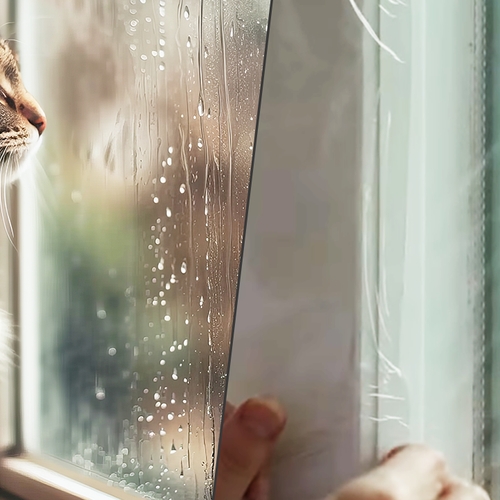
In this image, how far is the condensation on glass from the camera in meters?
0.50

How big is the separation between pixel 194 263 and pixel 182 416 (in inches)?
5.8

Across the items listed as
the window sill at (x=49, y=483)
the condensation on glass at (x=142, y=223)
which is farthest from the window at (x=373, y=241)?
the window sill at (x=49, y=483)

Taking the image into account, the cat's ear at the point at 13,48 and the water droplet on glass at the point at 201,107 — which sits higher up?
the cat's ear at the point at 13,48

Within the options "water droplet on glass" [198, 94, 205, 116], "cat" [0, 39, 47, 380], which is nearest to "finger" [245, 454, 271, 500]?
"water droplet on glass" [198, 94, 205, 116]

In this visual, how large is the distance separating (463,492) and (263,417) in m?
0.13

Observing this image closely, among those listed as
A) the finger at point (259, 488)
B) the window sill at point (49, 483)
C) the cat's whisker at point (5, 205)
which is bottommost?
the window sill at point (49, 483)

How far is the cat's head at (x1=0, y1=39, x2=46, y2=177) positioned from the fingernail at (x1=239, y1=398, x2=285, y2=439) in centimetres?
43

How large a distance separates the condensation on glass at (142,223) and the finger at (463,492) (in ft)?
0.75

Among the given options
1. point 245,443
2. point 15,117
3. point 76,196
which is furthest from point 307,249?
point 15,117

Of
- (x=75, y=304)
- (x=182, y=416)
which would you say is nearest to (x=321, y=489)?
(x=182, y=416)

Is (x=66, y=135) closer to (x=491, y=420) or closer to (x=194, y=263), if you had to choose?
(x=194, y=263)

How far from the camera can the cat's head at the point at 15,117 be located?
63 centimetres

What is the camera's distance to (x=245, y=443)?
38cm

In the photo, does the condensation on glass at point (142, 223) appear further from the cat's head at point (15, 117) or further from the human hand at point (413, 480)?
the human hand at point (413, 480)
